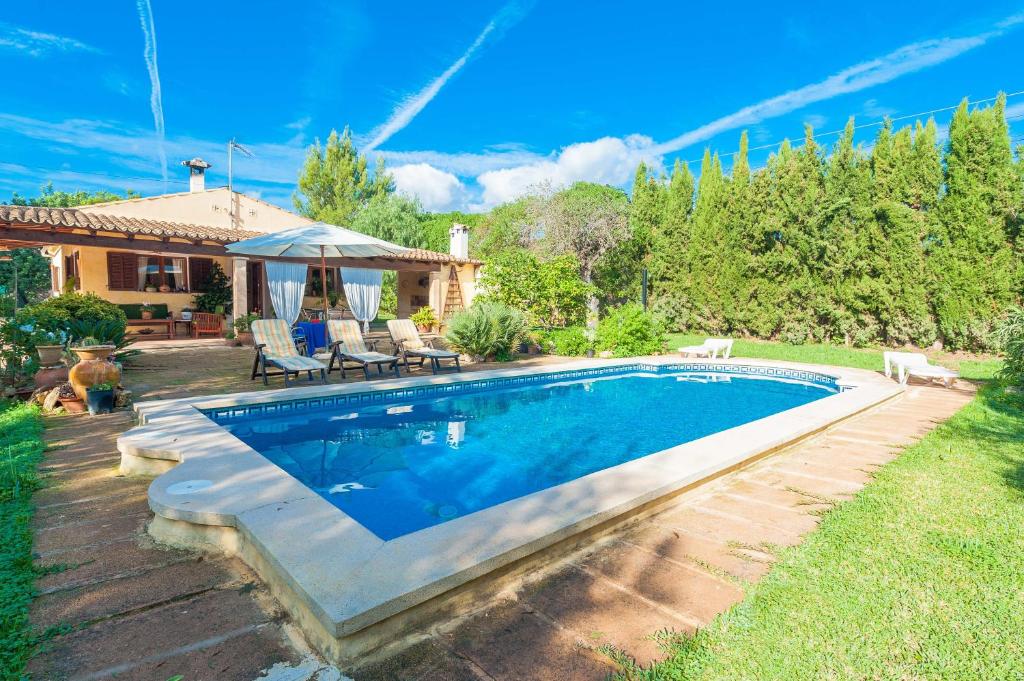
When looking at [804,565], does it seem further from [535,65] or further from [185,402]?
[535,65]

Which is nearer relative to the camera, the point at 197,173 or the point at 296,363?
the point at 296,363

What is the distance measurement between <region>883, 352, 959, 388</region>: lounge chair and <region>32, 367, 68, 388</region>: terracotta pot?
1269 cm

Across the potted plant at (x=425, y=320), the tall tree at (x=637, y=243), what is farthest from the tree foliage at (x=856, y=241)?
the potted plant at (x=425, y=320)

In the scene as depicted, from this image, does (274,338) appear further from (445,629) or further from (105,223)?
(445,629)

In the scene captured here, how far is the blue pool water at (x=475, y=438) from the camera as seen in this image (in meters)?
4.33

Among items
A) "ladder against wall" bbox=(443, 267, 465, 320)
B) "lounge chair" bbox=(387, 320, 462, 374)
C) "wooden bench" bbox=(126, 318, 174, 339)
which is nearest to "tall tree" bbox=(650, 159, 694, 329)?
"ladder against wall" bbox=(443, 267, 465, 320)

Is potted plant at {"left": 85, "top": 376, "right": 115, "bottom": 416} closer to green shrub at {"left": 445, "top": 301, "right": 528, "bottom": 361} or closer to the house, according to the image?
the house

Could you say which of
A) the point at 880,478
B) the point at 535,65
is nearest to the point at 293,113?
the point at 535,65

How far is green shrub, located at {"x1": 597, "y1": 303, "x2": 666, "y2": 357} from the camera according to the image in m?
12.6

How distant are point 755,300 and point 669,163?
23.2 ft

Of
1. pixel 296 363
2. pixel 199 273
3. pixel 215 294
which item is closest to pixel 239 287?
pixel 215 294

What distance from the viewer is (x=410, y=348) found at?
32.6ft

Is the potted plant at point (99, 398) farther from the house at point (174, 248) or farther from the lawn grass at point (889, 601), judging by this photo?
the lawn grass at point (889, 601)

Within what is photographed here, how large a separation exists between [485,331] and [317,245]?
383cm
